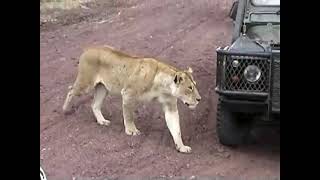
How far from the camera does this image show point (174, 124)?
559cm

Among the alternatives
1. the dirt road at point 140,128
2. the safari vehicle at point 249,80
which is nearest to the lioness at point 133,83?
the dirt road at point 140,128

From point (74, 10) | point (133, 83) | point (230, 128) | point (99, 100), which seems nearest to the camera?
point (230, 128)

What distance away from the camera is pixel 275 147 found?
5.68 meters

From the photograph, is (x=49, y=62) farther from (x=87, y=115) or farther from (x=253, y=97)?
(x=253, y=97)

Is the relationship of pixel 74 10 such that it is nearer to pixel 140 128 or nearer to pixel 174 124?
pixel 140 128

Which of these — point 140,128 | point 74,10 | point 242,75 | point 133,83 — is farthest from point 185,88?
point 74,10

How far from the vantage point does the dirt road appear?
5004 millimetres

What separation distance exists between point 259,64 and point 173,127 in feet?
4.36

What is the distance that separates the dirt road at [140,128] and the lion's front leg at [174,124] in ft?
0.26

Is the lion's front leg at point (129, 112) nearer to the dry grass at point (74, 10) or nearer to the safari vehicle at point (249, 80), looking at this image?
the safari vehicle at point (249, 80)

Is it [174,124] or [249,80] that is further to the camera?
[174,124]

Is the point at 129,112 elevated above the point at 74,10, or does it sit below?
below

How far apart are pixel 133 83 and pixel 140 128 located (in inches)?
21.1

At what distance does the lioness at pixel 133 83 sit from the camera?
Result: 18.3 feet
